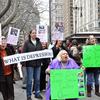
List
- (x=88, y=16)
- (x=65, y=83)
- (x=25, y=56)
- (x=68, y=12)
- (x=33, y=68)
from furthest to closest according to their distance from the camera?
1. (x=88, y=16)
2. (x=68, y=12)
3. (x=33, y=68)
4. (x=25, y=56)
5. (x=65, y=83)

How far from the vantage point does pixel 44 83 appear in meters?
13.9

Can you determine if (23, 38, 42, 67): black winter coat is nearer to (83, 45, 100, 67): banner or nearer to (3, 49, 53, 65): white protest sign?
(3, 49, 53, 65): white protest sign

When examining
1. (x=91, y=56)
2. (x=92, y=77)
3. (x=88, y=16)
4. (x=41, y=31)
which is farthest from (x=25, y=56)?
(x=88, y=16)

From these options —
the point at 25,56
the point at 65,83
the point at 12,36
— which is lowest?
the point at 65,83

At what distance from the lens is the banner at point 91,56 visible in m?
11.8

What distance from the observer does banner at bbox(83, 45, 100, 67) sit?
1181 centimetres

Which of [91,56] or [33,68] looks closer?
[33,68]

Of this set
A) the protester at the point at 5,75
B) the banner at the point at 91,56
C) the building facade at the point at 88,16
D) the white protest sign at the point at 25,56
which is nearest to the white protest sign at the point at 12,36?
the white protest sign at the point at 25,56

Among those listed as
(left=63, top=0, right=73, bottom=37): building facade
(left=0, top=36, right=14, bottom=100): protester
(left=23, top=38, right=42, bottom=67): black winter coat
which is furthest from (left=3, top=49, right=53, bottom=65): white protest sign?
(left=63, top=0, right=73, bottom=37): building facade

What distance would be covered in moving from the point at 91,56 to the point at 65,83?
3383 mm

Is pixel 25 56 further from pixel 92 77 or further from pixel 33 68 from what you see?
pixel 92 77

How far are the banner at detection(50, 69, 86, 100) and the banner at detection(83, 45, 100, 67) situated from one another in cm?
→ 322

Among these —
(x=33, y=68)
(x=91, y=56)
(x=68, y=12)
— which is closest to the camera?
(x=33, y=68)

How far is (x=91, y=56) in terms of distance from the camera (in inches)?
467
